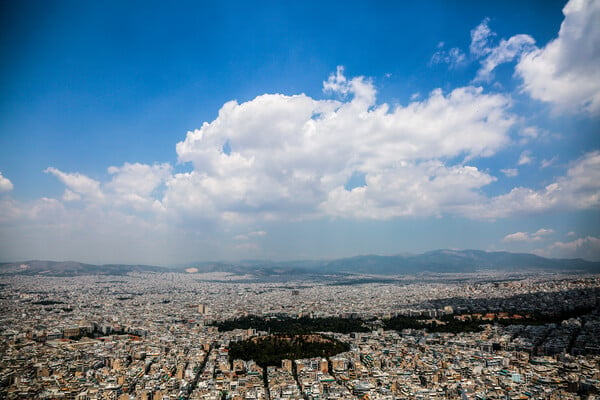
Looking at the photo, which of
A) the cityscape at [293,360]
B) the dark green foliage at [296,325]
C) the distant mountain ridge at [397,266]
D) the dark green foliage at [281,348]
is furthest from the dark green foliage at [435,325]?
the distant mountain ridge at [397,266]

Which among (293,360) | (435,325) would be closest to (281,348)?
(293,360)

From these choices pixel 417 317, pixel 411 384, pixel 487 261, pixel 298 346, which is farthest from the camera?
pixel 487 261

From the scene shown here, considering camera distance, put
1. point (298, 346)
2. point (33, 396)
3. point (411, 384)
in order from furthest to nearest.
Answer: point (298, 346) < point (411, 384) < point (33, 396)

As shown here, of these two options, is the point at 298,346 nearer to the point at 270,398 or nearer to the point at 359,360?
the point at 359,360

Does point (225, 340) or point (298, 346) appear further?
point (225, 340)

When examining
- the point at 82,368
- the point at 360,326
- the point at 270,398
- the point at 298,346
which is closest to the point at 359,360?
the point at 298,346

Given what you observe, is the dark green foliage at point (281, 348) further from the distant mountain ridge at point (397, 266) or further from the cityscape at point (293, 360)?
the distant mountain ridge at point (397, 266)

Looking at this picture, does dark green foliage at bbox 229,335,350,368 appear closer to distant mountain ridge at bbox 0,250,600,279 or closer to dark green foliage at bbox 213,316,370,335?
dark green foliage at bbox 213,316,370,335

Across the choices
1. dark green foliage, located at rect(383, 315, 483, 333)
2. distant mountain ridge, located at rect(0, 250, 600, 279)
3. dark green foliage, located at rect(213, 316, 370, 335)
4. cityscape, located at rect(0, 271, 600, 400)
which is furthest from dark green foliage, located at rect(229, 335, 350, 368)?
distant mountain ridge, located at rect(0, 250, 600, 279)
